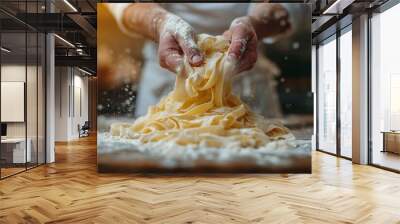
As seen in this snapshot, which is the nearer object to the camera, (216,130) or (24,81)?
(216,130)

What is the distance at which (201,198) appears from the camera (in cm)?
459

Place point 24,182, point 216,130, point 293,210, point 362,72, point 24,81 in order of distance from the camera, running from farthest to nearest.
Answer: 1. point 362,72
2. point 24,81
3. point 216,130
4. point 24,182
5. point 293,210

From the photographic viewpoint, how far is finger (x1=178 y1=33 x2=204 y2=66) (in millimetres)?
6164

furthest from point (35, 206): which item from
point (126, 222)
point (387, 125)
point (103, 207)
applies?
point (387, 125)

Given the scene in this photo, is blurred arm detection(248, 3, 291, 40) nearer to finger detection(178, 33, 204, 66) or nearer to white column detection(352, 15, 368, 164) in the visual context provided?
finger detection(178, 33, 204, 66)

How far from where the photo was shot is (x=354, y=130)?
7773 millimetres

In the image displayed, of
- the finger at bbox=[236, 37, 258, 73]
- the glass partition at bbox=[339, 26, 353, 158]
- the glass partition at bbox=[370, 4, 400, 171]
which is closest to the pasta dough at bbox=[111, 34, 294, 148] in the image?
the finger at bbox=[236, 37, 258, 73]

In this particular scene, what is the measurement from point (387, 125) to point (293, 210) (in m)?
3.85

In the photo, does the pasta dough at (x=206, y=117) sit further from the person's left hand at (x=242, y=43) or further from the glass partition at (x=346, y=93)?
the glass partition at (x=346, y=93)

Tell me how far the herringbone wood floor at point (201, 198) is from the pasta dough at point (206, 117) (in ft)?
2.20

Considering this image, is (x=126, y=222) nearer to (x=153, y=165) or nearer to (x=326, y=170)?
(x=153, y=165)

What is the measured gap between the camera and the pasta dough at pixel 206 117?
611 centimetres

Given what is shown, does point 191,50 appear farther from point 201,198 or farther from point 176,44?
point 201,198

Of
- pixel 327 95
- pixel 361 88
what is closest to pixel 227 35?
pixel 361 88
